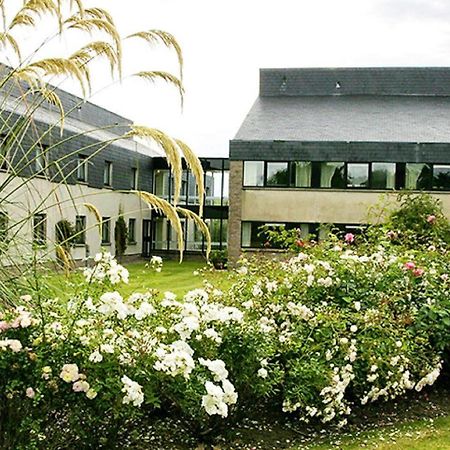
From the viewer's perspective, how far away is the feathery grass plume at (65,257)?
16.1ft

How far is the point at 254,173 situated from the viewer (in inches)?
977

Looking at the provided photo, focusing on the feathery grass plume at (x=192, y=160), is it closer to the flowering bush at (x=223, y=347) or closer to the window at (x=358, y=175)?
the flowering bush at (x=223, y=347)

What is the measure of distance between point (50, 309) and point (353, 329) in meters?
2.63

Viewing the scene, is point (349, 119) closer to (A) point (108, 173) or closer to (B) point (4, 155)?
(A) point (108, 173)

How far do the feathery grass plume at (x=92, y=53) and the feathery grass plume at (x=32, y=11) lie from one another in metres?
0.33

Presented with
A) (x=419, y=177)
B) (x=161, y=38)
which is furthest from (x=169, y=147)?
(x=419, y=177)

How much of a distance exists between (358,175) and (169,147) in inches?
830

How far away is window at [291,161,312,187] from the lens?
2464 cm

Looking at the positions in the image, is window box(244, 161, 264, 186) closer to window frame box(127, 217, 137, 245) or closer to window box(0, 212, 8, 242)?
window frame box(127, 217, 137, 245)

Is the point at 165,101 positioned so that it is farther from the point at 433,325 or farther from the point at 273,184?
the point at 273,184

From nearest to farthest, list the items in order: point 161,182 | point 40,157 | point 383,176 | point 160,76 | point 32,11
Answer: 1. point 160,76
2. point 32,11
3. point 40,157
4. point 383,176
5. point 161,182

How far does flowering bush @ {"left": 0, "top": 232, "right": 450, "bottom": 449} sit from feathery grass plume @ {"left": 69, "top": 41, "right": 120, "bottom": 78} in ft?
4.99

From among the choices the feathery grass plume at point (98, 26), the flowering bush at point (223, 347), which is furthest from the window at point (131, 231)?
the feathery grass plume at point (98, 26)

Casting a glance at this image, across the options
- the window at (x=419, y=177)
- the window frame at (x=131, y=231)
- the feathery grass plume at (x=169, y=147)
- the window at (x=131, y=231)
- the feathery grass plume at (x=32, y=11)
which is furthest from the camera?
the window at (x=131, y=231)
